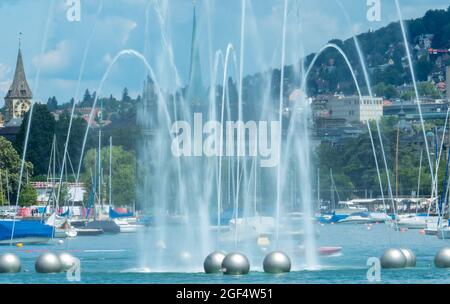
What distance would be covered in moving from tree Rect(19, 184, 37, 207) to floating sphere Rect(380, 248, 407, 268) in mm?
113317

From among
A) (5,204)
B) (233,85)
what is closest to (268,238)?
(233,85)

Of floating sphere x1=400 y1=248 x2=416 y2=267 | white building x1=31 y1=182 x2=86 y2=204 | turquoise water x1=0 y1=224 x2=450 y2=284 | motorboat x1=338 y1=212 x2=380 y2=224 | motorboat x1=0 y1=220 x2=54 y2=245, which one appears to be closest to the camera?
turquoise water x1=0 y1=224 x2=450 y2=284

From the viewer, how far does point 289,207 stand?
12400 centimetres

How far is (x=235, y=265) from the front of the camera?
159ft

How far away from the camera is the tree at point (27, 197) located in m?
164

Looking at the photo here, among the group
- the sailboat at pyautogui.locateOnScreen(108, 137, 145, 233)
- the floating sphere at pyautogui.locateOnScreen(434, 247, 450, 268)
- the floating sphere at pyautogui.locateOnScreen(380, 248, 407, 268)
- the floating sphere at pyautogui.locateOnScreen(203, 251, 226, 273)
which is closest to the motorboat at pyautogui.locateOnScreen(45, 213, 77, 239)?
the sailboat at pyautogui.locateOnScreen(108, 137, 145, 233)

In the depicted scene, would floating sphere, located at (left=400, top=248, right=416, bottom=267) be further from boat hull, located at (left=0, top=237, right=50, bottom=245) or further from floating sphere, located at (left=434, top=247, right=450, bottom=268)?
boat hull, located at (left=0, top=237, right=50, bottom=245)

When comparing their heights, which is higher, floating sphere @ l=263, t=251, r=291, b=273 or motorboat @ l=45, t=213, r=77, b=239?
motorboat @ l=45, t=213, r=77, b=239

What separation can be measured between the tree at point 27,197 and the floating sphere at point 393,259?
113 meters

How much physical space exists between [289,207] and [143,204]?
2724 cm

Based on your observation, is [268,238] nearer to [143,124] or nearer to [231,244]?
[231,244]

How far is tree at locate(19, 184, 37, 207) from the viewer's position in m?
164

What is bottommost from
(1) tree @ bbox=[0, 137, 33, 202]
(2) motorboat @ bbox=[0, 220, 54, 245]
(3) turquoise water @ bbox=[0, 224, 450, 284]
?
(3) turquoise water @ bbox=[0, 224, 450, 284]

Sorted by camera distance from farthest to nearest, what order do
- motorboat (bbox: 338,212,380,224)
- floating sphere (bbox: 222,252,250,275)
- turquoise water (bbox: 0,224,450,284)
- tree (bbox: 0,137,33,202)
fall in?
motorboat (bbox: 338,212,380,224)
tree (bbox: 0,137,33,202)
turquoise water (bbox: 0,224,450,284)
floating sphere (bbox: 222,252,250,275)
